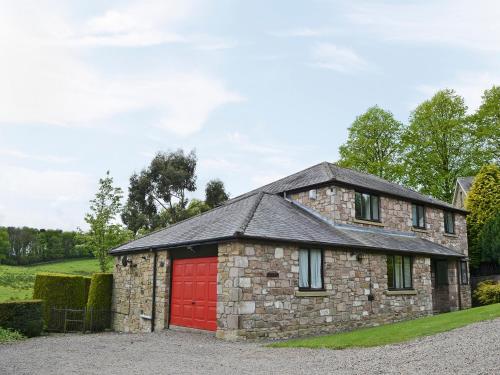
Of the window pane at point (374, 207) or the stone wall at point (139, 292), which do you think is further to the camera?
the window pane at point (374, 207)

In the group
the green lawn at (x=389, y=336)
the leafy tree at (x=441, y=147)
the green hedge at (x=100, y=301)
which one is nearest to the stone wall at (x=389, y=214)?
the green lawn at (x=389, y=336)

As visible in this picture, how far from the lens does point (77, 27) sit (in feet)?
38.5

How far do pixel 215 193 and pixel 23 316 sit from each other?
92.1 feet

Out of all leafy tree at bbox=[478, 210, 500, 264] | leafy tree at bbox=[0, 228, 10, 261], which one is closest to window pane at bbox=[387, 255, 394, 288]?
leafy tree at bbox=[478, 210, 500, 264]

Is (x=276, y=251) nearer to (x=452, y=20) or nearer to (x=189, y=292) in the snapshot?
(x=189, y=292)

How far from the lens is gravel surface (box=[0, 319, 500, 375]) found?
7.93m

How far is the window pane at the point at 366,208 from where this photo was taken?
19.4 m

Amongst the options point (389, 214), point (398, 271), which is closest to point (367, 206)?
point (389, 214)

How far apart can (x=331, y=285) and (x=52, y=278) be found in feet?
38.6

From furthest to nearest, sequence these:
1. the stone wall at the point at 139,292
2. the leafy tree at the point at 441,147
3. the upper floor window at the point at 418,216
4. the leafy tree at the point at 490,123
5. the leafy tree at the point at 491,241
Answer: the leafy tree at the point at 441,147 → the leafy tree at the point at 490,123 → the leafy tree at the point at 491,241 → the upper floor window at the point at 418,216 → the stone wall at the point at 139,292

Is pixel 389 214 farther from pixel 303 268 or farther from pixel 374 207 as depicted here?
pixel 303 268

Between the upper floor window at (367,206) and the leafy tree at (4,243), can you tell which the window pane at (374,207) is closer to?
the upper floor window at (367,206)

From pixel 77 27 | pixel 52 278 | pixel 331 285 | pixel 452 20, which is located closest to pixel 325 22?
pixel 452 20

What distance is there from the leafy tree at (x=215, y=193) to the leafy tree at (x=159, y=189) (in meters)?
1.98
